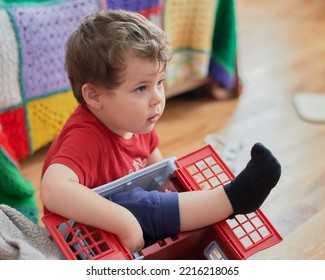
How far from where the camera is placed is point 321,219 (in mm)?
1365

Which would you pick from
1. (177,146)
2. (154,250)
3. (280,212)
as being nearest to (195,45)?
(177,146)

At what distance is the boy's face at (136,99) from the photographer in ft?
3.10

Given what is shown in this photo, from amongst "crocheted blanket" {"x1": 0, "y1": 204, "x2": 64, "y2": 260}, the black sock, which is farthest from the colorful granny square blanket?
the black sock

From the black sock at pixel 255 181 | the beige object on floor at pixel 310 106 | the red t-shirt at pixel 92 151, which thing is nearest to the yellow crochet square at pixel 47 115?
the red t-shirt at pixel 92 151

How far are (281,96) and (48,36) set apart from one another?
40.8 inches

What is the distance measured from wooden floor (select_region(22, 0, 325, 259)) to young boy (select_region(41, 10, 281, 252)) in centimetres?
37

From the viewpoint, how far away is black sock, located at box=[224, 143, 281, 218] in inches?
37.3

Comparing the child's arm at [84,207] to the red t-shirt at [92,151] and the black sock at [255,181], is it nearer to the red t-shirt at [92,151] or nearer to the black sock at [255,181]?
the red t-shirt at [92,151]

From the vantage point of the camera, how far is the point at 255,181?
0.95 m

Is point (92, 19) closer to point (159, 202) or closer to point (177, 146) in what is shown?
point (159, 202)

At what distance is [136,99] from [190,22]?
0.88 m

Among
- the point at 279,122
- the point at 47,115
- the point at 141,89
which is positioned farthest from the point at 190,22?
the point at 141,89

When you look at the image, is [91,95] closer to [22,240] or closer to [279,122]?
[22,240]

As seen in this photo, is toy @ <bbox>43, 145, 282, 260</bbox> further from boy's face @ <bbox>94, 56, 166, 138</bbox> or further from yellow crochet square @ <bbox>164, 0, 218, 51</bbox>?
yellow crochet square @ <bbox>164, 0, 218, 51</bbox>
